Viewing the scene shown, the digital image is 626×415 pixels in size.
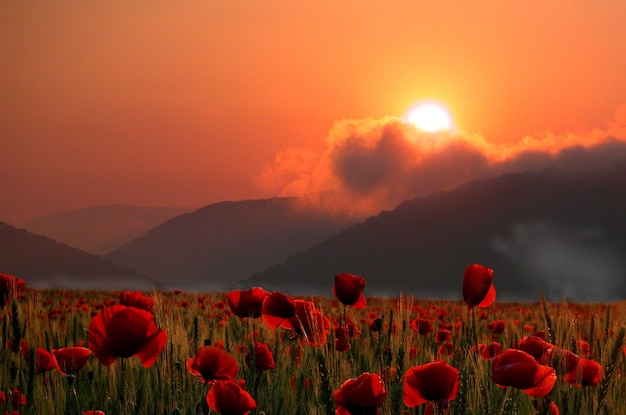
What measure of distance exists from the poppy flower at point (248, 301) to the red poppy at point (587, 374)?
1.17 m

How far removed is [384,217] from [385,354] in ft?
372

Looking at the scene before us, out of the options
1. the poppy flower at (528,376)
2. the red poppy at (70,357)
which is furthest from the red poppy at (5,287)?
the poppy flower at (528,376)

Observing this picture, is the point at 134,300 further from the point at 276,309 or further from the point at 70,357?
the point at 276,309

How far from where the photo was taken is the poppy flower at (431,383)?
1.72m

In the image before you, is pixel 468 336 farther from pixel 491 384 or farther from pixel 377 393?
pixel 377 393

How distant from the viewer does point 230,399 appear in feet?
5.45

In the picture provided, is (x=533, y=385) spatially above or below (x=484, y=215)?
below

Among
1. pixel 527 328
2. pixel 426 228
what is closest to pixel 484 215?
pixel 426 228

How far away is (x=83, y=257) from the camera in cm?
12381

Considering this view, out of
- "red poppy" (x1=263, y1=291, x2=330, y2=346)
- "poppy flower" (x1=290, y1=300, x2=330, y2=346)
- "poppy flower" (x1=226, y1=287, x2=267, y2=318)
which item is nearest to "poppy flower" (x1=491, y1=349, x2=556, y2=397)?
"poppy flower" (x1=290, y1=300, x2=330, y2=346)

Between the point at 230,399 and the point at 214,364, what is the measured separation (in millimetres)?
409

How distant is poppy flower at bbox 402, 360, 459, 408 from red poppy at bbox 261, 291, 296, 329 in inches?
30.2

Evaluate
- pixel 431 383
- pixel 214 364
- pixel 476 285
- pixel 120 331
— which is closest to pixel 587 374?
pixel 476 285

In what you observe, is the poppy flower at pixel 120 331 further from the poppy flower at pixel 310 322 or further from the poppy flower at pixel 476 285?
the poppy flower at pixel 476 285
